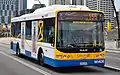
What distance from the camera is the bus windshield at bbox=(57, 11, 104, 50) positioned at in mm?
14906

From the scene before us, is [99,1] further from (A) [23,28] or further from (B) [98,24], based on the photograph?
(B) [98,24]

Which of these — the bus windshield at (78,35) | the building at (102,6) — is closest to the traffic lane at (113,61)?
the bus windshield at (78,35)

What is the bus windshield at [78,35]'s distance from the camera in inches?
587

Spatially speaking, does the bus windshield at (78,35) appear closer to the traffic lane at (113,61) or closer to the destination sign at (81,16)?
the destination sign at (81,16)

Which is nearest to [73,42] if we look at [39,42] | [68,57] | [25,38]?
[68,57]

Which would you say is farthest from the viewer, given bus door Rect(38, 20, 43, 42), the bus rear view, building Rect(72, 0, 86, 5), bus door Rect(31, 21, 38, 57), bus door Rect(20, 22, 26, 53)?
building Rect(72, 0, 86, 5)

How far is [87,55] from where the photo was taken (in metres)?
15.0

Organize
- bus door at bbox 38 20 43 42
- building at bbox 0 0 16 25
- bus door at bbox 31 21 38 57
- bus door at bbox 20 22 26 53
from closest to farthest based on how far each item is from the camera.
→ bus door at bbox 38 20 43 42, bus door at bbox 31 21 38 57, bus door at bbox 20 22 26 53, building at bbox 0 0 16 25

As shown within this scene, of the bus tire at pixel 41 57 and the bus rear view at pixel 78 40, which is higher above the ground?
the bus rear view at pixel 78 40

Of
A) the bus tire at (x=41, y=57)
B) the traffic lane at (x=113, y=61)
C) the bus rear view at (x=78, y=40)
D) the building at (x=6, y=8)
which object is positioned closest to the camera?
the bus rear view at (x=78, y=40)

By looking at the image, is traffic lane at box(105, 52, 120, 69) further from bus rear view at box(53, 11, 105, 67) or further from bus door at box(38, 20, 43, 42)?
bus door at box(38, 20, 43, 42)

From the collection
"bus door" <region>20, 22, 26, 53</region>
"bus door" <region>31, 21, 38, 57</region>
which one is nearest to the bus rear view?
"bus door" <region>31, 21, 38, 57</region>

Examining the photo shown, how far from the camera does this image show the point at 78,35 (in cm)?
1502

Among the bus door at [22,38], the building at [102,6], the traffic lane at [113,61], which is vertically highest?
the building at [102,6]
